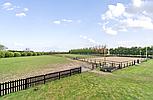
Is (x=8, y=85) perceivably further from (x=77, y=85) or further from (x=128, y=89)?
(x=128, y=89)

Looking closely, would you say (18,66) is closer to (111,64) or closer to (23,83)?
(111,64)

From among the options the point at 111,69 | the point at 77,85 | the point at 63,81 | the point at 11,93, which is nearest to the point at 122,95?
the point at 77,85

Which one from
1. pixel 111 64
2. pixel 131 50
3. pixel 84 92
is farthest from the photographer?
pixel 131 50

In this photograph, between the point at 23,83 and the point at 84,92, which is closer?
the point at 84,92

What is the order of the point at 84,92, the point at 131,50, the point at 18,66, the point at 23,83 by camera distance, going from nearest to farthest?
the point at 84,92
the point at 23,83
the point at 18,66
the point at 131,50

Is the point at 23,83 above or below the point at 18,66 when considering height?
below

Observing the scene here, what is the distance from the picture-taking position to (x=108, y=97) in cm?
1995

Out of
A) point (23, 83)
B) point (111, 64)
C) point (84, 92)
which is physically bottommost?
point (84, 92)

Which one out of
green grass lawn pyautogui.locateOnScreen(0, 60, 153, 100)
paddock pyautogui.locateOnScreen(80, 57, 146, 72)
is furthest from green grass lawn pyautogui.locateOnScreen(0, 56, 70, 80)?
green grass lawn pyautogui.locateOnScreen(0, 60, 153, 100)

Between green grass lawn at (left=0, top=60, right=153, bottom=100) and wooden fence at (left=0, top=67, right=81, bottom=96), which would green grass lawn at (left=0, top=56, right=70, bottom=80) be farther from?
green grass lawn at (left=0, top=60, right=153, bottom=100)

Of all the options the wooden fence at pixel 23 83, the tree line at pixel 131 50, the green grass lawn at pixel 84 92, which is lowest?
the green grass lawn at pixel 84 92

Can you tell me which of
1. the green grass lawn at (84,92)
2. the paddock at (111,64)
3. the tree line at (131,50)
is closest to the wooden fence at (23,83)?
the green grass lawn at (84,92)

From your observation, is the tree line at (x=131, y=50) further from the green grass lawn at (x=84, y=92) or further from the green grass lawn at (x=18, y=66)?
the green grass lawn at (x=84, y=92)

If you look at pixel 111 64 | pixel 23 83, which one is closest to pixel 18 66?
pixel 111 64
